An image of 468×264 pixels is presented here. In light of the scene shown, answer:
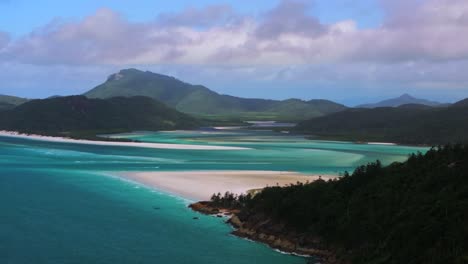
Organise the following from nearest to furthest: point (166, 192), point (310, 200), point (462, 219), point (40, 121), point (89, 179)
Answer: point (462, 219) → point (310, 200) → point (166, 192) → point (89, 179) → point (40, 121)

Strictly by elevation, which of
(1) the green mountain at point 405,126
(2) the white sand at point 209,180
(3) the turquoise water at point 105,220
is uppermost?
(1) the green mountain at point 405,126

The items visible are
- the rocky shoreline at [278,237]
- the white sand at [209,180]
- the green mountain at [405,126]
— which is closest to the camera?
the rocky shoreline at [278,237]

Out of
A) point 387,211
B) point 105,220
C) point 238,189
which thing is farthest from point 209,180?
point 387,211

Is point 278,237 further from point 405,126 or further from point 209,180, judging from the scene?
Result: point 405,126

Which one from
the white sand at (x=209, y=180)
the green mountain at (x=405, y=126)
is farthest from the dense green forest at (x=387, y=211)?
the green mountain at (x=405, y=126)

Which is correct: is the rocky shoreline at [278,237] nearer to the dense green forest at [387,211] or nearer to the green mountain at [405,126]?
the dense green forest at [387,211]

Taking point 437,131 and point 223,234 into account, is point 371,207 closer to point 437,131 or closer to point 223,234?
point 223,234

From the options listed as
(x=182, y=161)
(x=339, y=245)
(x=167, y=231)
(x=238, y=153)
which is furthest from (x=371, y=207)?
(x=238, y=153)
